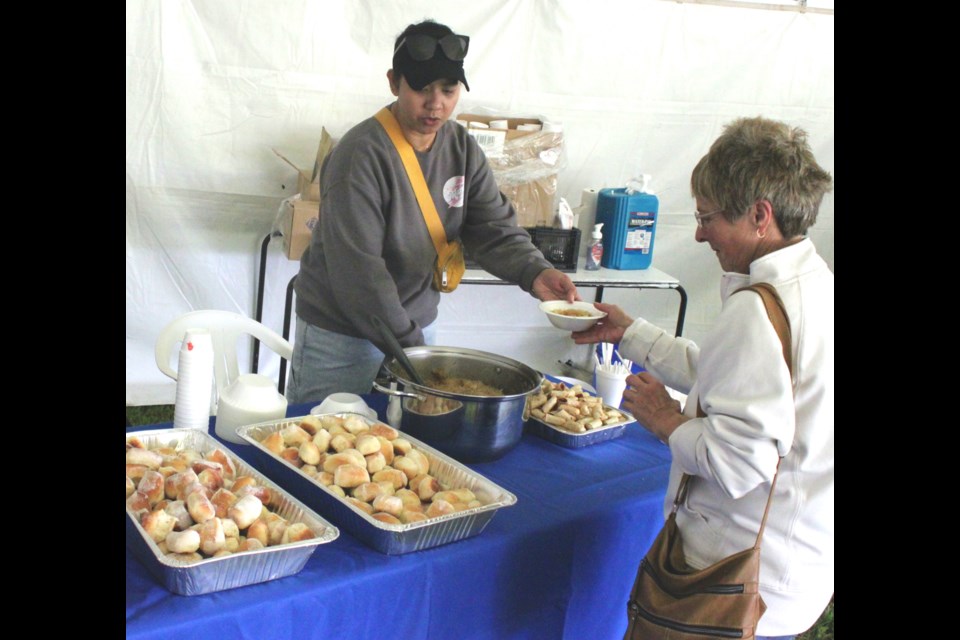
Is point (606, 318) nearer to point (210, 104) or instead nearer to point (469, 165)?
point (469, 165)

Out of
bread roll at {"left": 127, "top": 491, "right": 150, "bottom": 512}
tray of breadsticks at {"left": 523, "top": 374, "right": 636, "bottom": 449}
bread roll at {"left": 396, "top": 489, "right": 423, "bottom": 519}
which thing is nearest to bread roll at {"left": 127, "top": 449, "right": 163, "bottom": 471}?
bread roll at {"left": 127, "top": 491, "right": 150, "bottom": 512}

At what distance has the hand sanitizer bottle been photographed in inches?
162

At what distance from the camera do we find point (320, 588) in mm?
1378

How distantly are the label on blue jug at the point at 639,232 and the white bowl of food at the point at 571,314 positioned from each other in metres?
1.99

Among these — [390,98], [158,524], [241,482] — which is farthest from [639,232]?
[158,524]

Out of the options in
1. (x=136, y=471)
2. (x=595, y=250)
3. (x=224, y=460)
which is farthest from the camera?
(x=595, y=250)

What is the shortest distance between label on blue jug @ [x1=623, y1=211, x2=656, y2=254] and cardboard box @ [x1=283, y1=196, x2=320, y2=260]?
151cm

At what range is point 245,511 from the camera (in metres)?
1.39

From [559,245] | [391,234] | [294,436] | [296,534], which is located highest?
[559,245]

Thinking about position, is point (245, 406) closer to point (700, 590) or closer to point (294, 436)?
point (294, 436)

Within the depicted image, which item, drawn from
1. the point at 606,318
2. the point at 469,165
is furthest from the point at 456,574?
the point at 469,165

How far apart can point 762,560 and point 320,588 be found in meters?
0.75

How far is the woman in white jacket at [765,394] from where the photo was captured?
55.6 inches

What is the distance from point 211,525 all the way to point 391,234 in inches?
46.8
